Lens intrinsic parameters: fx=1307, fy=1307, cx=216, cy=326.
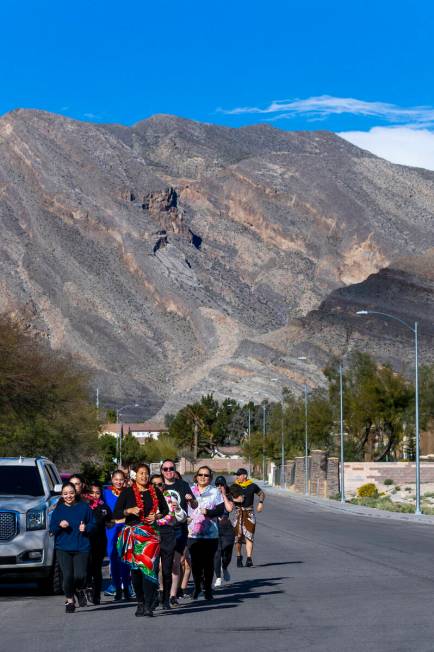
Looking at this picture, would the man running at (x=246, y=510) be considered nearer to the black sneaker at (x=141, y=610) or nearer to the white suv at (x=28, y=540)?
the white suv at (x=28, y=540)

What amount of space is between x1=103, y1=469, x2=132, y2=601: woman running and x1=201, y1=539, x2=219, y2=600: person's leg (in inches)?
45.9

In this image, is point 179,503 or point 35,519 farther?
point 35,519

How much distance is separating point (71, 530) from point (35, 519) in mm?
2261

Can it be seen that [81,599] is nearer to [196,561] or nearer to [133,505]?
[196,561]

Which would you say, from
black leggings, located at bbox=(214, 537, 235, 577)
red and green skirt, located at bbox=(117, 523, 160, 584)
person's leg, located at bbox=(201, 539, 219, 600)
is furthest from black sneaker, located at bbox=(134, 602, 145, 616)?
black leggings, located at bbox=(214, 537, 235, 577)

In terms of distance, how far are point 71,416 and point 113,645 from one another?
Answer: 4881cm

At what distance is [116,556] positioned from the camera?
1709cm

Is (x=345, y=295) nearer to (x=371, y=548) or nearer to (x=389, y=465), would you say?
(x=389, y=465)

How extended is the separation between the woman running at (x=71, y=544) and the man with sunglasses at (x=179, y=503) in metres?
1.06

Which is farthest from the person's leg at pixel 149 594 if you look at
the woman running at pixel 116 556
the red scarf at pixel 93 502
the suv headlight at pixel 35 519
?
the suv headlight at pixel 35 519

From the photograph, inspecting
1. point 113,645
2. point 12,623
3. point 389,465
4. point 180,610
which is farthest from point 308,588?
point 389,465

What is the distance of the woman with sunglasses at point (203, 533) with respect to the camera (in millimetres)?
16375

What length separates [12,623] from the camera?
14.6 meters

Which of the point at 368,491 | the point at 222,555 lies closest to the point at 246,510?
the point at 222,555
